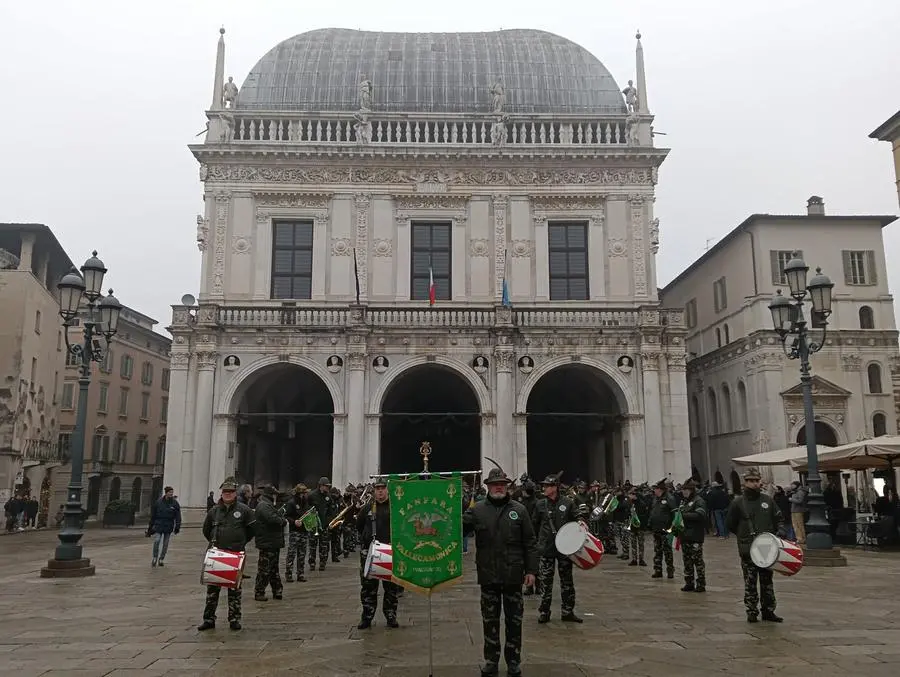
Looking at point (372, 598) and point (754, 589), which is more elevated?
point (754, 589)

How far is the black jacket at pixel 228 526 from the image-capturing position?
10453 millimetres

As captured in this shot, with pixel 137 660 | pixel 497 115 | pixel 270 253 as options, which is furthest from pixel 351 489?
pixel 497 115

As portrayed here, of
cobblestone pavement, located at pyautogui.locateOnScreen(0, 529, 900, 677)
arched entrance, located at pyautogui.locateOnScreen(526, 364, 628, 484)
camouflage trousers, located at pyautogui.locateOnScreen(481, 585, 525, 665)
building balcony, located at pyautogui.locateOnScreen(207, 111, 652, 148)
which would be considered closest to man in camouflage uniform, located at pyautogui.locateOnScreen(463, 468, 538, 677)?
camouflage trousers, located at pyautogui.locateOnScreen(481, 585, 525, 665)

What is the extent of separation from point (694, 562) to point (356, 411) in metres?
17.3

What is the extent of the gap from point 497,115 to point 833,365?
1911 centimetres

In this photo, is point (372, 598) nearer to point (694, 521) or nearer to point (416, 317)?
point (694, 521)

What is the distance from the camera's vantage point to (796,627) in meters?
10.0

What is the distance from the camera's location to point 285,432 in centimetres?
3516

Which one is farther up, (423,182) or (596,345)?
(423,182)

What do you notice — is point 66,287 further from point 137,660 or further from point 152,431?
point 152,431

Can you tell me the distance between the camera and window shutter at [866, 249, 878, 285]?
36162 millimetres

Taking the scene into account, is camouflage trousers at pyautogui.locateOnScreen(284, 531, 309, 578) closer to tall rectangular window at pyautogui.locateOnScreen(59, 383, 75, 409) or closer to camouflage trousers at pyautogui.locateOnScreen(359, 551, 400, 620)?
camouflage trousers at pyautogui.locateOnScreen(359, 551, 400, 620)

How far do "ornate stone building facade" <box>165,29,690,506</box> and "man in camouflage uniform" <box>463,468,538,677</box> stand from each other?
20.7 metres

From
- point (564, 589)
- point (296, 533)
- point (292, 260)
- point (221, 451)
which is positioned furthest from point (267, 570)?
point (292, 260)
